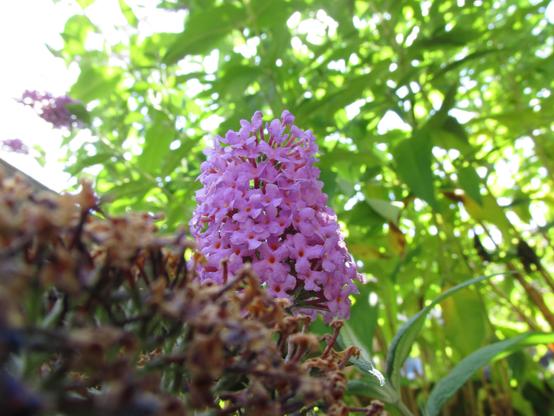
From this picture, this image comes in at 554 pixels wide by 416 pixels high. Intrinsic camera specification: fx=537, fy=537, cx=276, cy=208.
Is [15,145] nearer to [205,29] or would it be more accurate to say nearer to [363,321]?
[205,29]

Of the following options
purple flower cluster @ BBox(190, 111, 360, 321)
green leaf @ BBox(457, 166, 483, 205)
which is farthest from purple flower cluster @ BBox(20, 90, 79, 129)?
green leaf @ BBox(457, 166, 483, 205)

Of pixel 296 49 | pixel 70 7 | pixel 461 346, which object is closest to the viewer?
pixel 461 346

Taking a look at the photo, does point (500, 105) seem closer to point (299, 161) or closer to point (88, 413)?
point (299, 161)

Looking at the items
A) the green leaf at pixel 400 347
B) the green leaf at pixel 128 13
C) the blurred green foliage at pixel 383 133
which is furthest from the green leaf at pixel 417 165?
the green leaf at pixel 128 13

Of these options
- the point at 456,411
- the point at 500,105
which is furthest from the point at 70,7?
the point at 456,411

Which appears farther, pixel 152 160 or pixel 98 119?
pixel 98 119

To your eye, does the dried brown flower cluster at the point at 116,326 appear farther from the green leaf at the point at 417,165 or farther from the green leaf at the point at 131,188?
the green leaf at the point at 131,188

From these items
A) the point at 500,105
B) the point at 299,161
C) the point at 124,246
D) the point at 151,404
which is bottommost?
the point at 151,404

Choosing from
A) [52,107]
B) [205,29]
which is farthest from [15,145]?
[205,29]
